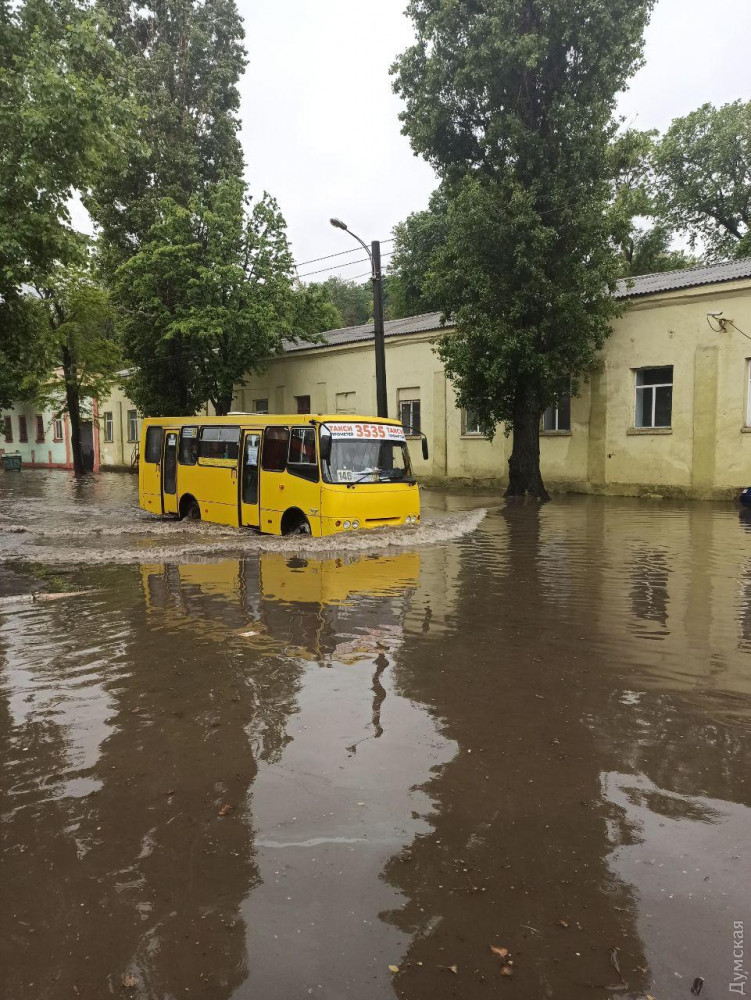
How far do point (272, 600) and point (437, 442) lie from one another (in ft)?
66.9

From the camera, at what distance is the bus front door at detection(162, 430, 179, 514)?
16.6 meters

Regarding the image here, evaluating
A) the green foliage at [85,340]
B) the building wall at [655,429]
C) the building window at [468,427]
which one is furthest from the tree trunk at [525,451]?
the green foliage at [85,340]

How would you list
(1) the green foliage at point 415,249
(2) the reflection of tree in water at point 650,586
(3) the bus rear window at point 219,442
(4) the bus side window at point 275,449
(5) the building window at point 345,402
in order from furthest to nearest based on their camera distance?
(1) the green foliage at point 415,249
(5) the building window at point 345,402
(3) the bus rear window at point 219,442
(4) the bus side window at point 275,449
(2) the reflection of tree in water at point 650,586

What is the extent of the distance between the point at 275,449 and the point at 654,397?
507 inches

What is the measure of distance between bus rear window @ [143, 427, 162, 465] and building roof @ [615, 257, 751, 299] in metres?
13.2

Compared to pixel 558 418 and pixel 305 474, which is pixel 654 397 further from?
pixel 305 474

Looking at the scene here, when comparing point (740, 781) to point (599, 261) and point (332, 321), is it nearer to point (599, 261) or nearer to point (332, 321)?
point (599, 261)

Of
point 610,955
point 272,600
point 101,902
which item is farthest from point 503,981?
point 272,600

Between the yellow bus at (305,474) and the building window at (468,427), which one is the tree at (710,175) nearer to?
the building window at (468,427)

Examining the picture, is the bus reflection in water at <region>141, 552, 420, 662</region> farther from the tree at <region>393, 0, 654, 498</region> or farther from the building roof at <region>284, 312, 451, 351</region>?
the building roof at <region>284, 312, 451, 351</region>

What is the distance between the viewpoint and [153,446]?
17578mm

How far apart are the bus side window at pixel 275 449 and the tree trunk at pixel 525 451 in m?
9.83

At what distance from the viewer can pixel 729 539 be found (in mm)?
13211

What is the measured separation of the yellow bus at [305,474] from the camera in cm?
1224
